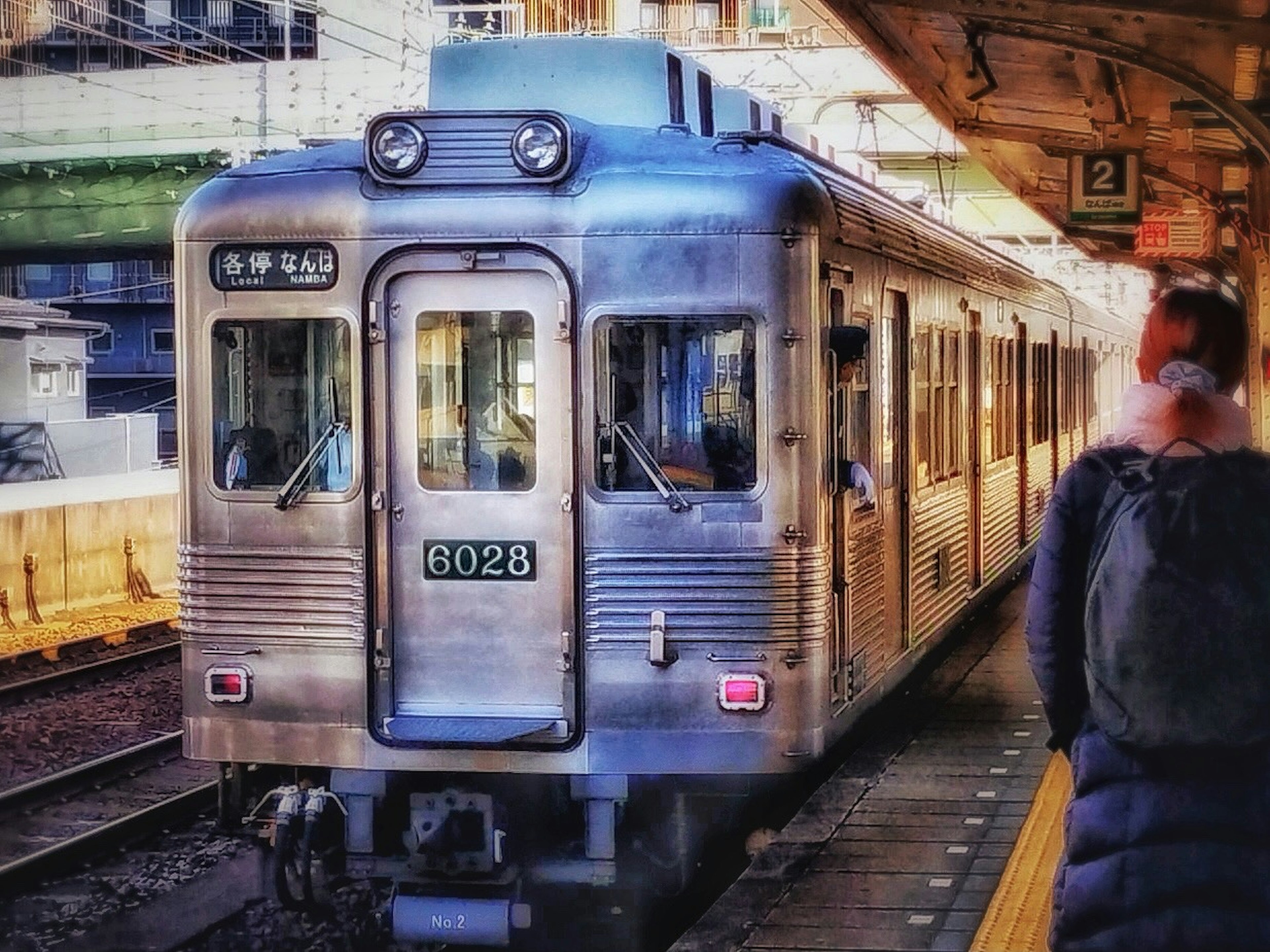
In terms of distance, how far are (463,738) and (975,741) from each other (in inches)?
136

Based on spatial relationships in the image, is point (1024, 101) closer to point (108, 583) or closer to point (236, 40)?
point (108, 583)

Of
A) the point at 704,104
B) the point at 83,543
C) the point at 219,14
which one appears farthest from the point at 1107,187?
the point at 219,14

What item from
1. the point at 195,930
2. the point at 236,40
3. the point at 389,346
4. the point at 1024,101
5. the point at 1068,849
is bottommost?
the point at 195,930

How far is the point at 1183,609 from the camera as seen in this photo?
3105 mm

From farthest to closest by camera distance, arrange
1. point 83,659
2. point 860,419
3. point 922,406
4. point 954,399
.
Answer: point 83,659
point 954,399
point 922,406
point 860,419

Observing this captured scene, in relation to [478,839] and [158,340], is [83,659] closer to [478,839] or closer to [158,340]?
[478,839]

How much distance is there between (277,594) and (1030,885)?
8.76ft

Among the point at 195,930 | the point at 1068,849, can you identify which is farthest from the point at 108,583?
the point at 1068,849

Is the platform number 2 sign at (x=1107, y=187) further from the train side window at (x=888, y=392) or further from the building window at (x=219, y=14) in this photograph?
the building window at (x=219, y=14)

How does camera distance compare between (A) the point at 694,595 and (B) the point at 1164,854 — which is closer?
(B) the point at 1164,854

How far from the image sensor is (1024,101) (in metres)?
12.6

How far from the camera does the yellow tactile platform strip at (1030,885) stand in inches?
220

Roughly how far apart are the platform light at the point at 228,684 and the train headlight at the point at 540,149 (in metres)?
1.94

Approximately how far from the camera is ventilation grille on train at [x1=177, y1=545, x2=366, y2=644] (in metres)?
6.45
